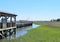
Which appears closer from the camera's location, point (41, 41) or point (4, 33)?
point (41, 41)

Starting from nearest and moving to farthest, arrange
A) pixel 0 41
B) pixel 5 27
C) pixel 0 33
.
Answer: pixel 0 41 → pixel 0 33 → pixel 5 27

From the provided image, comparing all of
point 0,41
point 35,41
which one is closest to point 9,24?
point 0,41

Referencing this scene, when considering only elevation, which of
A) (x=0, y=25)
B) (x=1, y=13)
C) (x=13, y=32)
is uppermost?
(x=1, y=13)

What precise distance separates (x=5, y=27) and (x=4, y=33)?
A: 1032 millimetres

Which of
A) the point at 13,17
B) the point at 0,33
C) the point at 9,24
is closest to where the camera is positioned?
the point at 0,33

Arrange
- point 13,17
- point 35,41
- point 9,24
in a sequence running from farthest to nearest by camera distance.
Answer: point 13,17
point 9,24
point 35,41

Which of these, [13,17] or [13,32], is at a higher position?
[13,17]

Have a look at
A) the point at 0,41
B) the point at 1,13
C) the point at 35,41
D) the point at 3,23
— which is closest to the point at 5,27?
the point at 3,23

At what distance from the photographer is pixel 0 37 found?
25531 mm

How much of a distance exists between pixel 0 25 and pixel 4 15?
2452 mm

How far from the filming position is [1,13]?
25.6m

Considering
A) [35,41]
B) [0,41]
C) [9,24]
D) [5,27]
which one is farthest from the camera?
[9,24]

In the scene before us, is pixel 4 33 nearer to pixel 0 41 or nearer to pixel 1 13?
pixel 1 13

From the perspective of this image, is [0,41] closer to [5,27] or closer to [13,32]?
[5,27]
